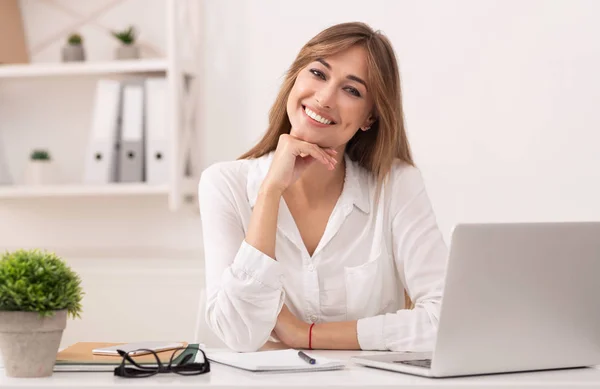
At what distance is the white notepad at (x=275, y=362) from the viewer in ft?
3.91

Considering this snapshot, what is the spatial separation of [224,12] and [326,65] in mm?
1058

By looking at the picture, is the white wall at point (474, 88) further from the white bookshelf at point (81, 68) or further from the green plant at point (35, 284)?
the green plant at point (35, 284)

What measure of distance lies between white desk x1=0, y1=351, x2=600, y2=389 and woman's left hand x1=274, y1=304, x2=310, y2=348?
44 cm

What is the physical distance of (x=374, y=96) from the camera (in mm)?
1936

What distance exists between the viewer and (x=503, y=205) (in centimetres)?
276

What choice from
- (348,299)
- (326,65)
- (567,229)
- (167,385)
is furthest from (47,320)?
(326,65)

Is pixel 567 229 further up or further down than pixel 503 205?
further up

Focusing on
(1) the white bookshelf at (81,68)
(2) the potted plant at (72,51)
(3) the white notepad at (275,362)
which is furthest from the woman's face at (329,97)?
(2) the potted plant at (72,51)

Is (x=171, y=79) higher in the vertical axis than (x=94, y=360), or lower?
higher

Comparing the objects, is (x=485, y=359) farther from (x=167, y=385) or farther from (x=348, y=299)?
(x=348, y=299)

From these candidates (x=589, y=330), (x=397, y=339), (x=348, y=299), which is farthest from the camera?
(x=348, y=299)

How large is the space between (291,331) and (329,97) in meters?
0.55

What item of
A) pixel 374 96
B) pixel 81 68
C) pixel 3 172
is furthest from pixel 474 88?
pixel 3 172

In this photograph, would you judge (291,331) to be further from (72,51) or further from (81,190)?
Answer: (72,51)
